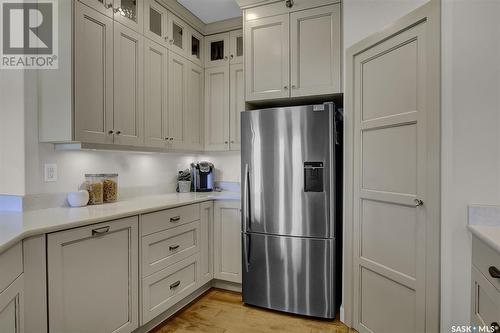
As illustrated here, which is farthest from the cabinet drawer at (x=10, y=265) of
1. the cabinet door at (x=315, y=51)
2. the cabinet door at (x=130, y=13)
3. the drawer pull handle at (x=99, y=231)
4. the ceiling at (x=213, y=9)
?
the ceiling at (x=213, y=9)

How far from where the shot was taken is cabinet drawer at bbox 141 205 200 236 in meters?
1.96

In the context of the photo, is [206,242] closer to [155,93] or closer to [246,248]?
[246,248]

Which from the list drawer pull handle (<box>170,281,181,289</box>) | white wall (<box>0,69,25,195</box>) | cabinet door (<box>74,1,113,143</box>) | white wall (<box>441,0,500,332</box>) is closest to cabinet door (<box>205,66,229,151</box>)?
cabinet door (<box>74,1,113,143</box>)

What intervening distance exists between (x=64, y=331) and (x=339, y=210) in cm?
190

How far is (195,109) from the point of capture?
303cm

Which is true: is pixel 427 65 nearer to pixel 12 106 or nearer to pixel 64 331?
pixel 64 331

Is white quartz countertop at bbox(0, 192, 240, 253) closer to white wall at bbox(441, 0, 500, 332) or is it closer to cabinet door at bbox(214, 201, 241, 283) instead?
cabinet door at bbox(214, 201, 241, 283)

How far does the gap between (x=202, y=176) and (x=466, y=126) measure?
239 cm

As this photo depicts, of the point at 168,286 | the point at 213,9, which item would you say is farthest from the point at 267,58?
the point at 168,286

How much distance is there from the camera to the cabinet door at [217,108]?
3064 mm

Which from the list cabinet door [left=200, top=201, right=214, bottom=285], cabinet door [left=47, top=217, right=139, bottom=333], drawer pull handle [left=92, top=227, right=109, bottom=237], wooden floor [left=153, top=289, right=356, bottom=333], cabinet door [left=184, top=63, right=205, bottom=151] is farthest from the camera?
cabinet door [left=184, top=63, right=205, bottom=151]

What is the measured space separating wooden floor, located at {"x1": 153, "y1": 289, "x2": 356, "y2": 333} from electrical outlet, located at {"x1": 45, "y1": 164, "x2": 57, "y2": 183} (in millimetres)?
1288

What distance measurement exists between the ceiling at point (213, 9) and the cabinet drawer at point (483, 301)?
2.70m

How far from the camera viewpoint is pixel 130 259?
183cm
